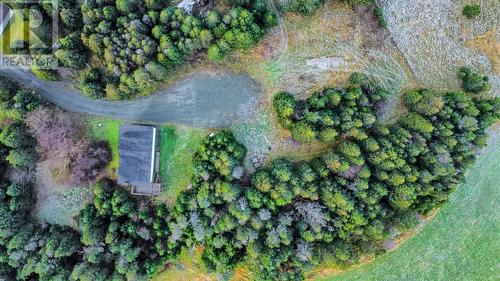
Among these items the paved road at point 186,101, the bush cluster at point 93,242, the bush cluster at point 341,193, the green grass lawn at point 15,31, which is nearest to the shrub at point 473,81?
the bush cluster at point 341,193

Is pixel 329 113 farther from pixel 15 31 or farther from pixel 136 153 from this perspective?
pixel 15 31

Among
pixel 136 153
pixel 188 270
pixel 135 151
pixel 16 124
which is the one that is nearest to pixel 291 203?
pixel 188 270

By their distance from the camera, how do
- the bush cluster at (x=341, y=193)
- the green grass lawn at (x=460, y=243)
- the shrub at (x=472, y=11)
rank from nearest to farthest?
the bush cluster at (x=341, y=193), the green grass lawn at (x=460, y=243), the shrub at (x=472, y=11)

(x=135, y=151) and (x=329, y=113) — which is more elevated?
(x=329, y=113)

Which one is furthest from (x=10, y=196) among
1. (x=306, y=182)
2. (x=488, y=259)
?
(x=488, y=259)

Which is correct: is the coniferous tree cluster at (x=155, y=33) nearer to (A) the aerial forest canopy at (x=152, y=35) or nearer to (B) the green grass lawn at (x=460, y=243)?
(A) the aerial forest canopy at (x=152, y=35)

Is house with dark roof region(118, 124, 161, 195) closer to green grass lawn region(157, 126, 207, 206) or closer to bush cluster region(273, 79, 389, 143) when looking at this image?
green grass lawn region(157, 126, 207, 206)

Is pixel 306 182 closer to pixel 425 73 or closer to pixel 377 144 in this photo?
pixel 377 144
